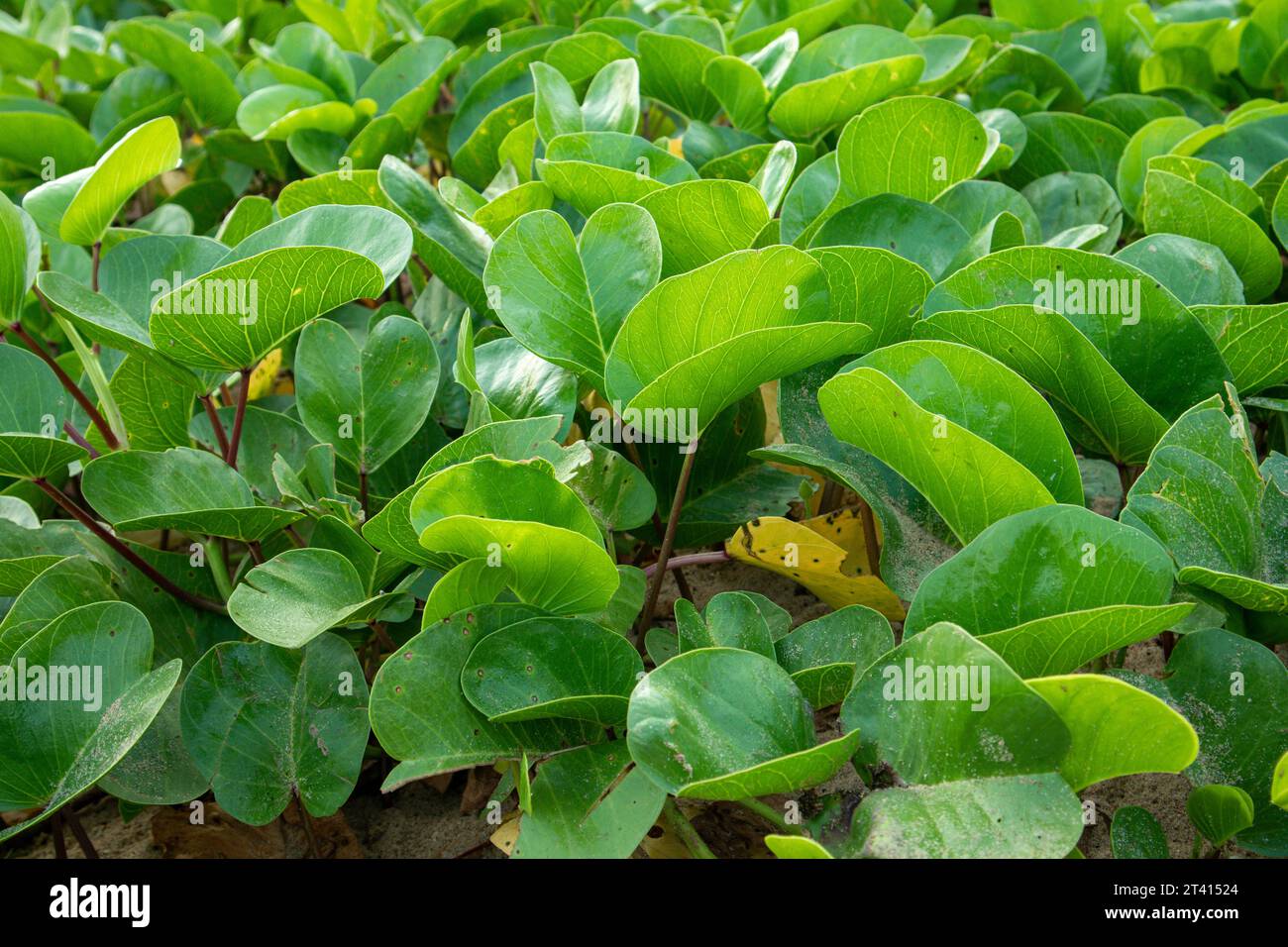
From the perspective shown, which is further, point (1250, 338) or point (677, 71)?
point (677, 71)

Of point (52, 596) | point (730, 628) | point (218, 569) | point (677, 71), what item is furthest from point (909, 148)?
point (52, 596)

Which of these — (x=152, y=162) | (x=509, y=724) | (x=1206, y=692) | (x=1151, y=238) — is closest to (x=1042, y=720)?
(x=1206, y=692)

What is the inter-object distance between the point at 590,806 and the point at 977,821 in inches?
10.2

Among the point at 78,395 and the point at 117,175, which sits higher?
the point at 117,175

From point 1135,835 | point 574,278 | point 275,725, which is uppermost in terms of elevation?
point 574,278

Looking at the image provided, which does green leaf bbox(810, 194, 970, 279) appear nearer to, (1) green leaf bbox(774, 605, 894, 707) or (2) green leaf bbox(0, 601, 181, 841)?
(1) green leaf bbox(774, 605, 894, 707)

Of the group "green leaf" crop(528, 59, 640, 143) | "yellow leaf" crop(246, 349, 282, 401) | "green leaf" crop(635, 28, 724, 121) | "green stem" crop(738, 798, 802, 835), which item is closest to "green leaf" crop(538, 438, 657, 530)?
"green stem" crop(738, 798, 802, 835)

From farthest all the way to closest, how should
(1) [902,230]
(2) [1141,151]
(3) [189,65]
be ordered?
(3) [189,65], (2) [1141,151], (1) [902,230]

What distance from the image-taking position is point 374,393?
40.3 inches

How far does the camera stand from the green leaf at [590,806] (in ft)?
2.37

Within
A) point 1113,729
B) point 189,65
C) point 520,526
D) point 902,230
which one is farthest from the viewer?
point 189,65

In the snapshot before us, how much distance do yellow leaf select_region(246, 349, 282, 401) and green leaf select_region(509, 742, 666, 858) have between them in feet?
2.29

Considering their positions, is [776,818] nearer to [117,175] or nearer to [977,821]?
[977,821]

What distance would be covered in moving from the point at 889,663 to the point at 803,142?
89 cm
